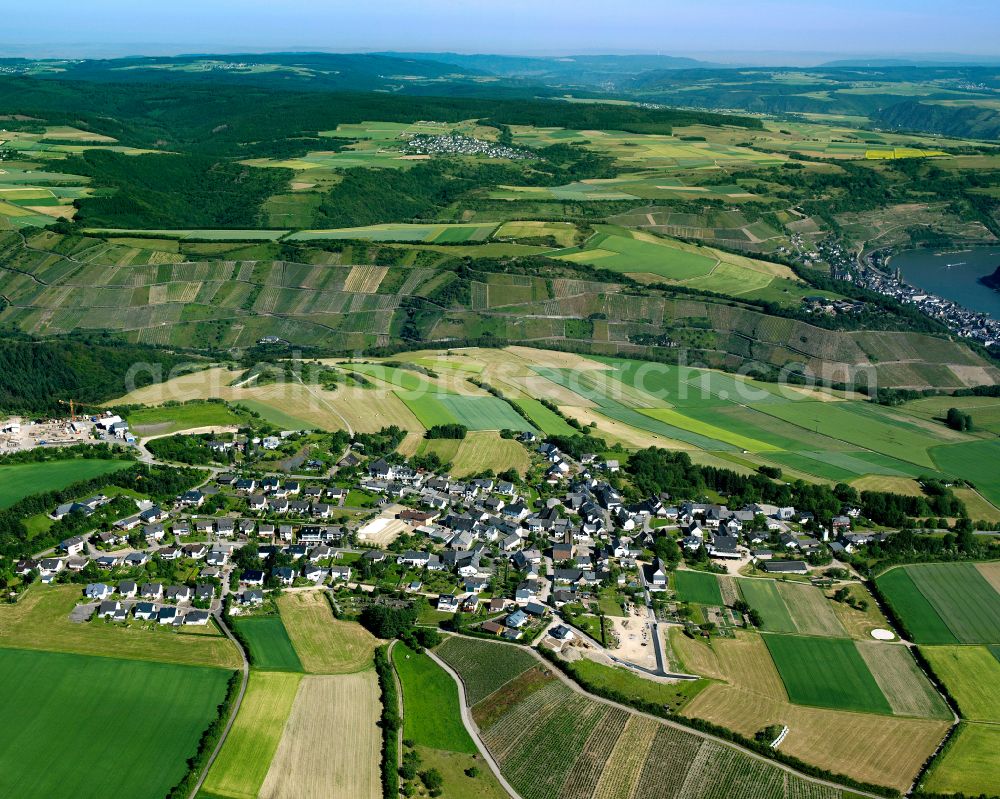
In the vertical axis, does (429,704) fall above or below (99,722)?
below

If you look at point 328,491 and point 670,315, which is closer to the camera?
point 328,491

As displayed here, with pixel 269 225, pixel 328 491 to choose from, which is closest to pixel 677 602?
pixel 328 491

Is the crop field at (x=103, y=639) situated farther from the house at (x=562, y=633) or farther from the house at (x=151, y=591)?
the house at (x=562, y=633)

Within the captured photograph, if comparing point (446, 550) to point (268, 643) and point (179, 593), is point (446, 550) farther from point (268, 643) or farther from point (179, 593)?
point (179, 593)

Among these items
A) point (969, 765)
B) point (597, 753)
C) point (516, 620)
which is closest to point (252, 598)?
point (516, 620)

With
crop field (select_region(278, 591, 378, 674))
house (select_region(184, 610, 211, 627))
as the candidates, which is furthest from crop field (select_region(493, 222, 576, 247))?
house (select_region(184, 610, 211, 627))

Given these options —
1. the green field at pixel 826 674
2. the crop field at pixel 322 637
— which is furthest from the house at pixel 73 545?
the green field at pixel 826 674

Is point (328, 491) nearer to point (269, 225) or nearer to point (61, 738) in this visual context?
point (61, 738)
